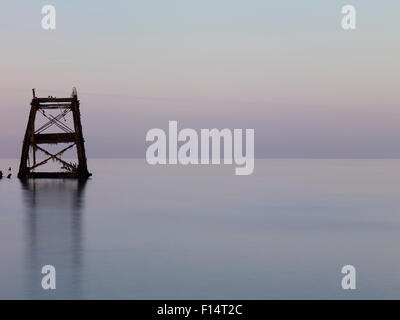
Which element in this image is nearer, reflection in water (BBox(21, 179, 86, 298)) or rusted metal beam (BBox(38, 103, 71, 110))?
reflection in water (BBox(21, 179, 86, 298))

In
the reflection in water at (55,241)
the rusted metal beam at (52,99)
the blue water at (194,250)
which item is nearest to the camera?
the blue water at (194,250)

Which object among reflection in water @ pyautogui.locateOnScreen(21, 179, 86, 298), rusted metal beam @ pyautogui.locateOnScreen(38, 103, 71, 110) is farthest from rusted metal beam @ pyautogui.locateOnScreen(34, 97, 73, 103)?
reflection in water @ pyautogui.locateOnScreen(21, 179, 86, 298)

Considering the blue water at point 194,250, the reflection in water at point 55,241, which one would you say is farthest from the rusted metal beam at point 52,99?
the blue water at point 194,250

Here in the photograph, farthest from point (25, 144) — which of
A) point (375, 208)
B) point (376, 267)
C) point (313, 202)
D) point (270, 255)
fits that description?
point (376, 267)

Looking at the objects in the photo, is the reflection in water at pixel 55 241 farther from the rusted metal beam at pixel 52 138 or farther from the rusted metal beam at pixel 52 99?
the rusted metal beam at pixel 52 99

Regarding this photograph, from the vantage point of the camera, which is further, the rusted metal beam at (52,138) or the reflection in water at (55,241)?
the rusted metal beam at (52,138)

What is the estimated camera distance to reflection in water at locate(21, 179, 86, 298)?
21188mm

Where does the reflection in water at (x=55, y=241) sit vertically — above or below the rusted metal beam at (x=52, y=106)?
below

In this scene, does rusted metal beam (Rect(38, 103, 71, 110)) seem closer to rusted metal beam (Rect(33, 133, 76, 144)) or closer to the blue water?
rusted metal beam (Rect(33, 133, 76, 144))

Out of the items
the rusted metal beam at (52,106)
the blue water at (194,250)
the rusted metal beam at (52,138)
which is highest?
the rusted metal beam at (52,106)

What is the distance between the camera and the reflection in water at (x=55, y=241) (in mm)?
21188

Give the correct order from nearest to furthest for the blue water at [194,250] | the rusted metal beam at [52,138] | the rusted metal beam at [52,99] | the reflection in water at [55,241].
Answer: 1. the blue water at [194,250]
2. the reflection in water at [55,241]
3. the rusted metal beam at [52,138]
4. the rusted metal beam at [52,99]

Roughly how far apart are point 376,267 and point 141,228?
16963mm

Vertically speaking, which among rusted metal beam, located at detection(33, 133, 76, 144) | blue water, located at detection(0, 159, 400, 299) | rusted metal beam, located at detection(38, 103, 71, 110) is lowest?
blue water, located at detection(0, 159, 400, 299)
